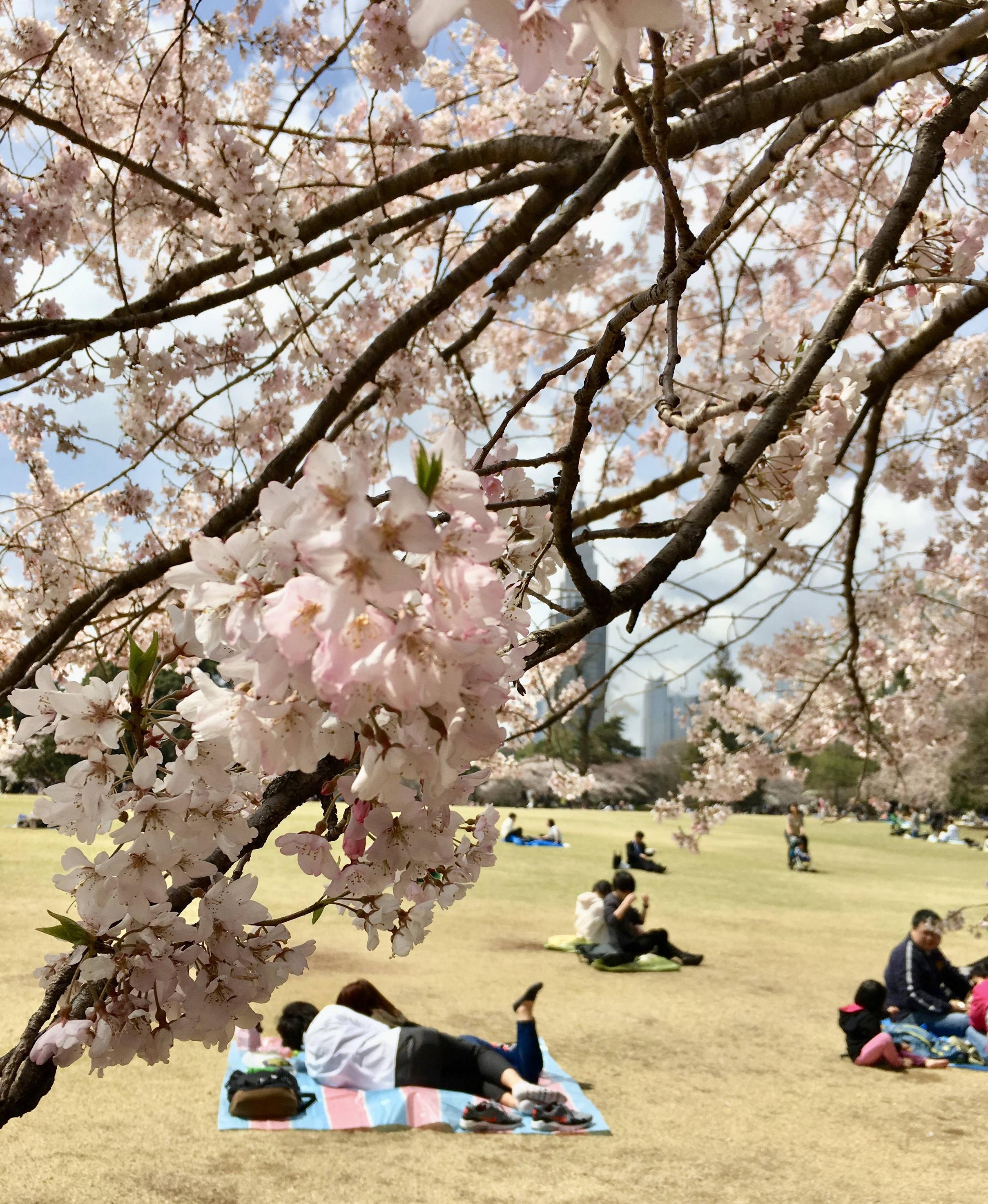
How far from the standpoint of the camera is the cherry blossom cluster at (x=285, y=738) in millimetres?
593

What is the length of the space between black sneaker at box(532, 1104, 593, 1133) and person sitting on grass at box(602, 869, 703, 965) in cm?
292

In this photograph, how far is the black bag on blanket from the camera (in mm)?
4117

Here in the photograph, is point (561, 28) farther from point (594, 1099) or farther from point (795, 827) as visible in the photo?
point (795, 827)

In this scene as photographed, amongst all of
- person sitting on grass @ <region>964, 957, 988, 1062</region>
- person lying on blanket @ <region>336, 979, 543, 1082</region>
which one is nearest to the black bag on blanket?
person lying on blanket @ <region>336, 979, 543, 1082</region>

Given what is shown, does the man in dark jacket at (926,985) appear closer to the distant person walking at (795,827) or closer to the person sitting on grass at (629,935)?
the person sitting on grass at (629,935)

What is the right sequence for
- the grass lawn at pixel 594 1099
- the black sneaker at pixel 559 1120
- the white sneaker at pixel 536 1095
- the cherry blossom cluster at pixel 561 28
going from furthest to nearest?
the white sneaker at pixel 536 1095 < the black sneaker at pixel 559 1120 < the grass lawn at pixel 594 1099 < the cherry blossom cluster at pixel 561 28

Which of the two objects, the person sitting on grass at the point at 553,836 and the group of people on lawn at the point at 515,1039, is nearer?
the group of people on lawn at the point at 515,1039

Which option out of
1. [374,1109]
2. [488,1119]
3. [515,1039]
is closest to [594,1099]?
[488,1119]

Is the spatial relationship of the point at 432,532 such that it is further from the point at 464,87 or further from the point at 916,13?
the point at 464,87

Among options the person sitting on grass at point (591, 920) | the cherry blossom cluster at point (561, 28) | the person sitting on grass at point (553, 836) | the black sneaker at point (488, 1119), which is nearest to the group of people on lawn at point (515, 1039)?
the black sneaker at point (488, 1119)

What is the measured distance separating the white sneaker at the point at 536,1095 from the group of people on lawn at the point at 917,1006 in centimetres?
191

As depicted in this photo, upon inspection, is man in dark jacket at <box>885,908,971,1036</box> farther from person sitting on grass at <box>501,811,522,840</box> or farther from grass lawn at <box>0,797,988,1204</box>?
person sitting on grass at <box>501,811,522,840</box>

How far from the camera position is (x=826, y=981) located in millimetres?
7023

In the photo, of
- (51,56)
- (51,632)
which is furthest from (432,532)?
(51,56)
